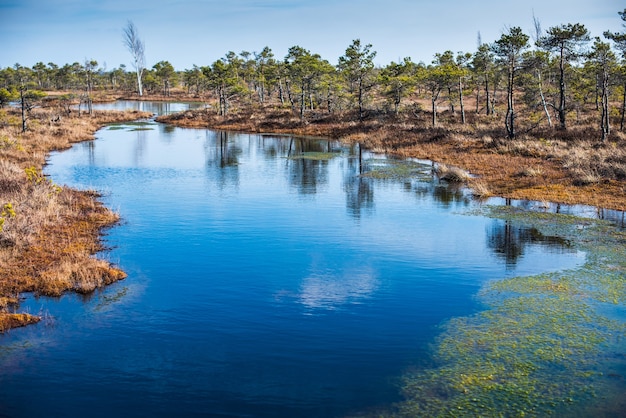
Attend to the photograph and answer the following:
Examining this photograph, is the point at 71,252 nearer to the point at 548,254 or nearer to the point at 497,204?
the point at 548,254

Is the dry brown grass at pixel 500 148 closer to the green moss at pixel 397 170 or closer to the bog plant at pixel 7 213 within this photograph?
the green moss at pixel 397 170

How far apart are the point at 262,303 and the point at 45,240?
10.3 m

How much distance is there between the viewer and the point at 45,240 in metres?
20.9

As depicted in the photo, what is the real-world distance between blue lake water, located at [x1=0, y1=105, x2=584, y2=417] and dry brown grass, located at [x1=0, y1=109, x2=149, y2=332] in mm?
637

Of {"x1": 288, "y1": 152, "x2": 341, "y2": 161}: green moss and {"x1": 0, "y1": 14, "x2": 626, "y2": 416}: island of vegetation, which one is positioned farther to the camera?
{"x1": 288, "y1": 152, "x2": 341, "y2": 161}: green moss

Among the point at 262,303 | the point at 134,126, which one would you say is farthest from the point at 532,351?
the point at 134,126

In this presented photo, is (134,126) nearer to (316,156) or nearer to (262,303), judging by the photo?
(316,156)

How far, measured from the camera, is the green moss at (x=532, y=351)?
11055mm

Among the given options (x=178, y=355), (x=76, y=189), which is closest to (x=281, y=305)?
(x=178, y=355)

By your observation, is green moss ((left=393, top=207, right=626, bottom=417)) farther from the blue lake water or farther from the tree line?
the tree line

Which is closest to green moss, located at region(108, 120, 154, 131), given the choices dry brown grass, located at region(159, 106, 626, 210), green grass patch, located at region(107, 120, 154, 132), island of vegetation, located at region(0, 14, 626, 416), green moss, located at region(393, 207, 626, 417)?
green grass patch, located at region(107, 120, 154, 132)

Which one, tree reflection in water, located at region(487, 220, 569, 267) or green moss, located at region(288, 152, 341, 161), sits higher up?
green moss, located at region(288, 152, 341, 161)

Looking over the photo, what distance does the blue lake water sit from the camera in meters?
11.6

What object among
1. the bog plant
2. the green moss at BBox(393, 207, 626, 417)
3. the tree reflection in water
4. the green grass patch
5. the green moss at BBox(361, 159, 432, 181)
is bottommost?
the green moss at BBox(393, 207, 626, 417)
